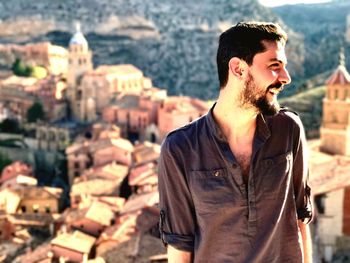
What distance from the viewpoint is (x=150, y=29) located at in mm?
65750

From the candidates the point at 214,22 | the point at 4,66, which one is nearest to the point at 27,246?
the point at 4,66

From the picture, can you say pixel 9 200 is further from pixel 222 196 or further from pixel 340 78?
pixel 222 196

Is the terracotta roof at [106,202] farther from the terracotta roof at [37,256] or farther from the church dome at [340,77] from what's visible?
the church dome at [340,77]

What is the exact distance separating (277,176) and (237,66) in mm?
503

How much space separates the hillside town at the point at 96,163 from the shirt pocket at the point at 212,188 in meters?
9.89

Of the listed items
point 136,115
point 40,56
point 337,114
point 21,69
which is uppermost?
point 337,114

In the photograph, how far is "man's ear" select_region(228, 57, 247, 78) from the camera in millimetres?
2311

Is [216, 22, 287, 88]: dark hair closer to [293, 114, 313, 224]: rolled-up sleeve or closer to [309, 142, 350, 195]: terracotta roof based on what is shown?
[293, 114, 313, 224]: rolled-up sleeve

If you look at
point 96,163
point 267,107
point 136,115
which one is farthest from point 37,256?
point 267,107

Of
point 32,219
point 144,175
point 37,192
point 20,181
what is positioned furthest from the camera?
point 20,181

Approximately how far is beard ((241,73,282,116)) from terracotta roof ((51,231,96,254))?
51.8 ft

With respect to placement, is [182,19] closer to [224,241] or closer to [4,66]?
[4,66]

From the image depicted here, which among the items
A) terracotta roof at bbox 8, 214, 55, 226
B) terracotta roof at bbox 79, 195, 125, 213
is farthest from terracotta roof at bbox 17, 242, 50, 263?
terracotta roof at bbox 8, 214, 55, 226

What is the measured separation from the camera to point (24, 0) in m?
68.1
